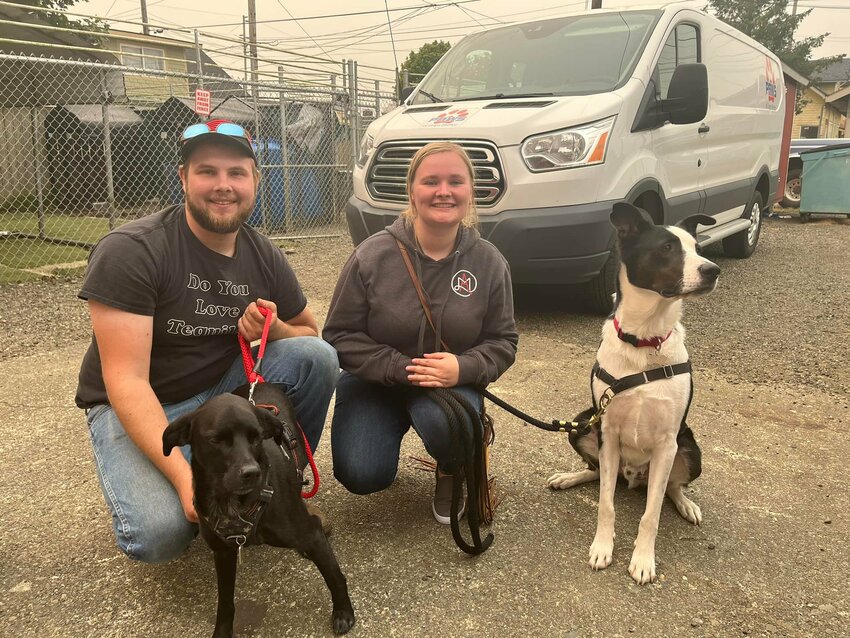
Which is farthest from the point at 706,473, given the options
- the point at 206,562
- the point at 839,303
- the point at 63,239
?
the point at 63,239

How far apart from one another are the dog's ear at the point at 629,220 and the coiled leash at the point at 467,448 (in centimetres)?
89

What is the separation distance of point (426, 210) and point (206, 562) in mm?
1565

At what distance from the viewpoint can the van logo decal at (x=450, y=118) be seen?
4.95 metres

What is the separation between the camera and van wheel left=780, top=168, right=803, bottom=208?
48.1 feet

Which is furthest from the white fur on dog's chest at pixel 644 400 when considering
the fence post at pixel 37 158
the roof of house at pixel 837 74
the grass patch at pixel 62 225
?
the roof of house at pixel 837 74

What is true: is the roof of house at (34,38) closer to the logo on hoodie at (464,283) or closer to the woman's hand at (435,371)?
the logo on hoodie at (464,283)

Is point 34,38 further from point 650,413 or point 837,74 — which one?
point 837,74

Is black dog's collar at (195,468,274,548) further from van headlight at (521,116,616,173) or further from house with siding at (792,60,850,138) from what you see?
house with siding at (792,60,850,138)

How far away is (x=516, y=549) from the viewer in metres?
2.49

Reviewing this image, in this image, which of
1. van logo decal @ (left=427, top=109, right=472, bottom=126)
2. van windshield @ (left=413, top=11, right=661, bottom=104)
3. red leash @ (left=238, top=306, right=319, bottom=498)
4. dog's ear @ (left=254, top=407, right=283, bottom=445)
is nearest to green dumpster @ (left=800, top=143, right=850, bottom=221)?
van windshield @ (left=413, top=11, right=661, bottom=104)

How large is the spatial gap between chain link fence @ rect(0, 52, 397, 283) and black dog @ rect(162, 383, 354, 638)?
7.43 metres

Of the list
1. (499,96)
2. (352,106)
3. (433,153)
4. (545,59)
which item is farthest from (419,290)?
(352,106)

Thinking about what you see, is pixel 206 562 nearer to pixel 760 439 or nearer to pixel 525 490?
pixel 525 490

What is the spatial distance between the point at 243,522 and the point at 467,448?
869 mm
